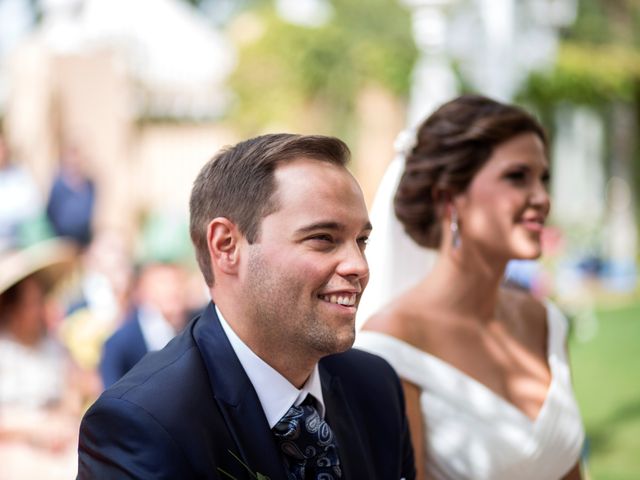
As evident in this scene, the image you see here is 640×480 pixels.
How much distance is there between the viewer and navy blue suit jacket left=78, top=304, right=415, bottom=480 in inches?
73.2

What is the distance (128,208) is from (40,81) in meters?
2.11

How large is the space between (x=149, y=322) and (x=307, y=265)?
4091 mm

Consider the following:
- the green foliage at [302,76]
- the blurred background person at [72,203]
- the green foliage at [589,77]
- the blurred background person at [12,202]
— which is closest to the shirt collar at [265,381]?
the blurred background person at [12,202]

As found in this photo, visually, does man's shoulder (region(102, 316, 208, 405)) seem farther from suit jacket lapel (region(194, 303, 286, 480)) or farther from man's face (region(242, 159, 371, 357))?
man's face (region(242, 159, 371, 357))

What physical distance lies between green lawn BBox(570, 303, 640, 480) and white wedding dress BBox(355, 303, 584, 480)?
3933mm

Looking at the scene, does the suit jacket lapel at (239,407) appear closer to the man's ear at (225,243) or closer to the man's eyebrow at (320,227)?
the man's ear at (225,243)

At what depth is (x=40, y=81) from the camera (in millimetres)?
13727

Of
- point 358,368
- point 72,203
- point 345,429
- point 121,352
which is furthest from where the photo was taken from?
point 72,203

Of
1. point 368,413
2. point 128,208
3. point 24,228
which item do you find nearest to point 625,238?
point 128,208

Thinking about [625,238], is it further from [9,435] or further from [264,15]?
[9,435]

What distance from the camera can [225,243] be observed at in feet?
6.68

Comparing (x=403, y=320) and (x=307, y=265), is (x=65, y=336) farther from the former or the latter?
(x=307, y=265)

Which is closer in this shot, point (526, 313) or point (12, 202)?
point (526, 313)

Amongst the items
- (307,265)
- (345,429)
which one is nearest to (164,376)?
(307,265)
